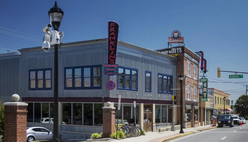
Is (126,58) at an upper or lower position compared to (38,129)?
upper

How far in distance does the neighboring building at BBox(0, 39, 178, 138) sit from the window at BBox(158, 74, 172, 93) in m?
0.11

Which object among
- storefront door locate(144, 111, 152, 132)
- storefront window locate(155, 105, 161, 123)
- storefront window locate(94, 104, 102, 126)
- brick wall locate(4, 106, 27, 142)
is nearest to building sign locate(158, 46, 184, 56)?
storefront window locate(155, 105, 161, 123)

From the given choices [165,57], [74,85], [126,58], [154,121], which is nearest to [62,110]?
[74,85]

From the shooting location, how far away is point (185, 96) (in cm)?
3772

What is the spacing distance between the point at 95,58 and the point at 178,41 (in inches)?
645

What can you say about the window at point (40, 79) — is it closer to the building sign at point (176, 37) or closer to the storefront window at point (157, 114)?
the storefront window at point (157, 114)

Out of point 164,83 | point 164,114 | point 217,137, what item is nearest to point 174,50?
point 164,83

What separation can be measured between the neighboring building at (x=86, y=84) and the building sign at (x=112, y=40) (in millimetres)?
774

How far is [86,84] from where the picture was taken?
2533 centimetres

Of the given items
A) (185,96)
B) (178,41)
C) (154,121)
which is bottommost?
(154,121)

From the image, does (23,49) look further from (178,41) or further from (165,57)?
(178,41)

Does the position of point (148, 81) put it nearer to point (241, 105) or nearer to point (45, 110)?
point (45, 110)

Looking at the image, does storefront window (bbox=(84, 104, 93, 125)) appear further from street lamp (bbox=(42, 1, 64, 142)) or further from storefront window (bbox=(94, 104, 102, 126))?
street lamp (bbox=(42, 1, 64, 142))

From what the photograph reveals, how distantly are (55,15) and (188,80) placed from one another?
103 feet
